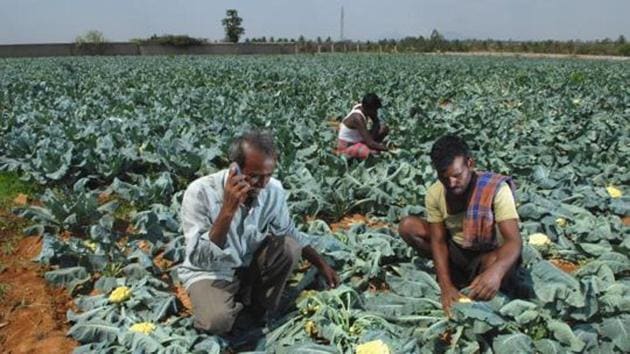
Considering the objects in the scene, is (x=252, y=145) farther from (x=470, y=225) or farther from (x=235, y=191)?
(x=470, y=225)

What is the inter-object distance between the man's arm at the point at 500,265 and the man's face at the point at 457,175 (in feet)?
0.96

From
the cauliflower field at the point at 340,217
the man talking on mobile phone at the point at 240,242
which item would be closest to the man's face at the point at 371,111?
the cauliflower field at the point at 340,217


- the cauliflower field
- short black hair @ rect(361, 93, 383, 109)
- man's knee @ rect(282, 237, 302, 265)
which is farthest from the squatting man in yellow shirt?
short black hair @ rect(361, 93, 383, 109)

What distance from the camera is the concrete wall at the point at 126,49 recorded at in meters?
45.4

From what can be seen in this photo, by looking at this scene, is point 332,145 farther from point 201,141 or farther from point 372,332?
point 372,332

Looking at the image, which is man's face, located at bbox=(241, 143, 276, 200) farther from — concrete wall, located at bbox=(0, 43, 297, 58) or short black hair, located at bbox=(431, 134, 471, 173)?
concrete wall, located at bbox=(0, 43, 297, 58)

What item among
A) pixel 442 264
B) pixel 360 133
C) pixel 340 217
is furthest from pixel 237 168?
pixel 360 133

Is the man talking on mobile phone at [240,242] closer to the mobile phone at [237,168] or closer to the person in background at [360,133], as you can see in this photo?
the mobile phone at [237,168]

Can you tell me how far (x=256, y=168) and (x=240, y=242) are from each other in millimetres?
524

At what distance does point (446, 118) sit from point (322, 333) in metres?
6.72

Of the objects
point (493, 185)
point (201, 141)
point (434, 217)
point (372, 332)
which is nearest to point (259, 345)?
point (372, 332)

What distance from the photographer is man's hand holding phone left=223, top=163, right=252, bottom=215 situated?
266 centimetres

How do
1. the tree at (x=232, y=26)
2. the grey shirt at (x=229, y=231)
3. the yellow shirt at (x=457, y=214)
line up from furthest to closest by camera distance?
the tree at (x=232, y=26)
the yellow shirt at (x=457, y=214)
the grey shirt at (x=229, y=231)

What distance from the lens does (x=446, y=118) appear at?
9.07m
